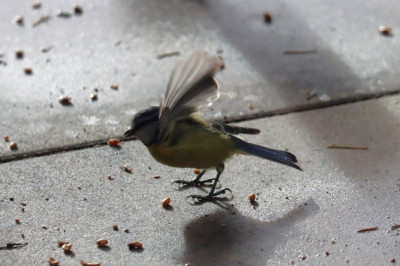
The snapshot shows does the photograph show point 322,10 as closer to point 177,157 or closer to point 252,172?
point 252,172

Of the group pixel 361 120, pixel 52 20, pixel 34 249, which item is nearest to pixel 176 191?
pixel 34 249

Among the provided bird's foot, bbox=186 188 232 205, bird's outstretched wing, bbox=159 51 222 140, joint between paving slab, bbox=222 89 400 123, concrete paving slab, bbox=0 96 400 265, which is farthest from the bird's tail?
joint between paving slab, bbox=222 89 400 123

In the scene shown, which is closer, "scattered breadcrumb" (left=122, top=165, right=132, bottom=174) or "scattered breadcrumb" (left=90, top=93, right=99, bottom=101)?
"scattered breadcrumb" (left=122, top=165, right=132, bottom=174)

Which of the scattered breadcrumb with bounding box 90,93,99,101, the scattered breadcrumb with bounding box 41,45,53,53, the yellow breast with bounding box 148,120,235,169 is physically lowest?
the scattered breadcrumb with bounding box 90,93,99,101

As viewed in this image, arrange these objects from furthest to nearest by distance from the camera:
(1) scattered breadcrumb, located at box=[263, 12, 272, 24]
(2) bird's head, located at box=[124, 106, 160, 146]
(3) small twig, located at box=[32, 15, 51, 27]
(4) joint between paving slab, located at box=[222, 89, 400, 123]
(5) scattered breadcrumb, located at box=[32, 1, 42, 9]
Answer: (5) scattered breadcrumb, located at box=[32, 1, 42, 9] → (1) scattered breadcrumb, located at box=[263, 12, 272, 24] → (3) small twig, located at box=[32, 15, 51, 27] → (4) joint between paving slab, located at box=[222, 89, 400, 123] → (2) bird's head, located at box=[124, 106, 160, 146]

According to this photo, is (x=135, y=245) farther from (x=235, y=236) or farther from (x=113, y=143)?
(x=113, y=143)

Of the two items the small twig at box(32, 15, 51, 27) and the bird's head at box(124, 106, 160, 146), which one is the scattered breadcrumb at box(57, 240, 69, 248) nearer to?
the bird's head at box(124, 106, 160, 146)
